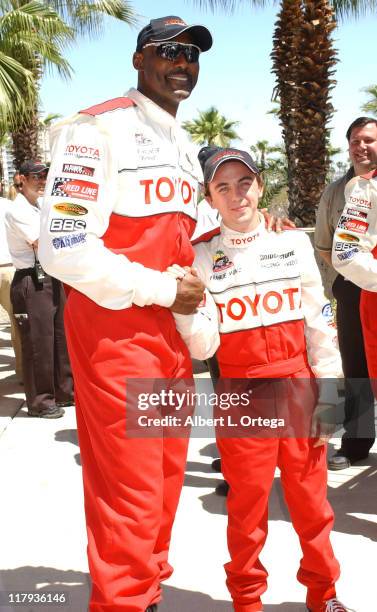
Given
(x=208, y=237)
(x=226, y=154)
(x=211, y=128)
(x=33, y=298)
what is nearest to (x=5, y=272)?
(x=33, y=298)

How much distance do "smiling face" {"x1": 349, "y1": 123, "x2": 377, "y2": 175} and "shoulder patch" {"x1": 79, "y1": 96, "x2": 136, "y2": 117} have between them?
1960 mm

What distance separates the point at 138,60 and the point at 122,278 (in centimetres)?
83

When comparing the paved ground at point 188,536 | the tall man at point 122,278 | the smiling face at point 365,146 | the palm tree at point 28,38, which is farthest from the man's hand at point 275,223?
the palm tree at point 28,38

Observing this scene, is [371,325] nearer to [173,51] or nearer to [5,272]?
[173,51]

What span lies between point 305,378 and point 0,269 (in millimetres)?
4999

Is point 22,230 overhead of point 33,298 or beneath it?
overhead

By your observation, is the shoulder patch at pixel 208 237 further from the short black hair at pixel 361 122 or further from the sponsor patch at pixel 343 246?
the short black hair at pixel 361 122

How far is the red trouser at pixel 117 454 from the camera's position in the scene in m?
2.14

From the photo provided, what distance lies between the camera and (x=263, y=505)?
8.29 feet

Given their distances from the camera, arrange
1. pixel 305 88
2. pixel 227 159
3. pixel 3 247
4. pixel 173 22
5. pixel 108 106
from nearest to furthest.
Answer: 1. pixel 108 106
2. pixel 173 22
3. pixel 227 159
4. pixel 3 247
5. pixel 305 88

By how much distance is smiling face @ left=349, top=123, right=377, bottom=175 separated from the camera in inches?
152

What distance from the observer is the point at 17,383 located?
720 cm

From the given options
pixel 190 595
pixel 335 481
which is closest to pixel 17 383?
pixel 335 481

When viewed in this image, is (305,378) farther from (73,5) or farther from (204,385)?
(73,5)
